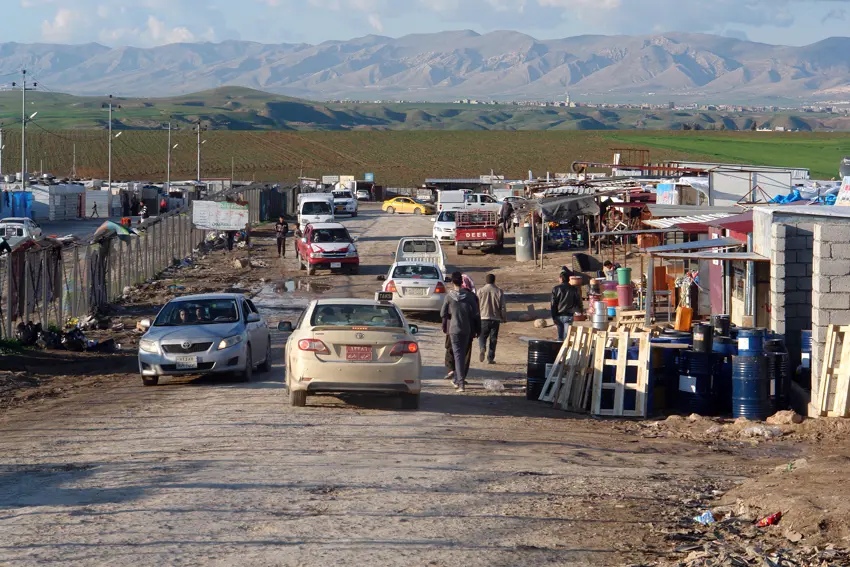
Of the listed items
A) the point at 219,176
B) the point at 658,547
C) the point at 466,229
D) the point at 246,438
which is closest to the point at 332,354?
the point at 246,438

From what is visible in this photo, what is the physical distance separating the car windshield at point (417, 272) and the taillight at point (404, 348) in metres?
12.6

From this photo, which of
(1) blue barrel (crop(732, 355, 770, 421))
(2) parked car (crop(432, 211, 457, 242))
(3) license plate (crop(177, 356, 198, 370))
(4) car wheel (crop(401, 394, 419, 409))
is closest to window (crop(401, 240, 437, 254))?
(2) parked car (crop(432, 211, 457, 242))

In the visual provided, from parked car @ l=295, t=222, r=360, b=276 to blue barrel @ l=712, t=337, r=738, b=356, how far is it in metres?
23.0

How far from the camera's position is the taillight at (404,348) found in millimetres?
14078

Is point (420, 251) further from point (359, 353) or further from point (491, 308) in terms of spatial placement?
point (359, 353)

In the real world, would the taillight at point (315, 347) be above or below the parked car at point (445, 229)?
below

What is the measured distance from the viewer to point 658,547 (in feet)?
27.1

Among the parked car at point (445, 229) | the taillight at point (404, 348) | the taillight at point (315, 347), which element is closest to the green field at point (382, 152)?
the parked car at point (445, 229)

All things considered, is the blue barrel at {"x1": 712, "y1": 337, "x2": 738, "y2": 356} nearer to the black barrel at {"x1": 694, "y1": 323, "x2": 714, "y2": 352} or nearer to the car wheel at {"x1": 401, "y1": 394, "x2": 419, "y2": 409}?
the black barrel at {"x1": 694, "y1": 323, "x2": 714, "y2": 352}

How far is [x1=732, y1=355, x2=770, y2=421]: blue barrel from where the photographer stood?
47.2 feet

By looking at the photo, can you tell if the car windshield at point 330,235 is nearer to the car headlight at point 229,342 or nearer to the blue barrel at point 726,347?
the car headlight at point 229,342

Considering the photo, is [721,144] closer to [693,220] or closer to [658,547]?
[693,220]

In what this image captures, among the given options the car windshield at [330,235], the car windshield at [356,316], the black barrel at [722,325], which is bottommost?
the black barrel at [722,325]

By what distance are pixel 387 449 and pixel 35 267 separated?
13144 mm
